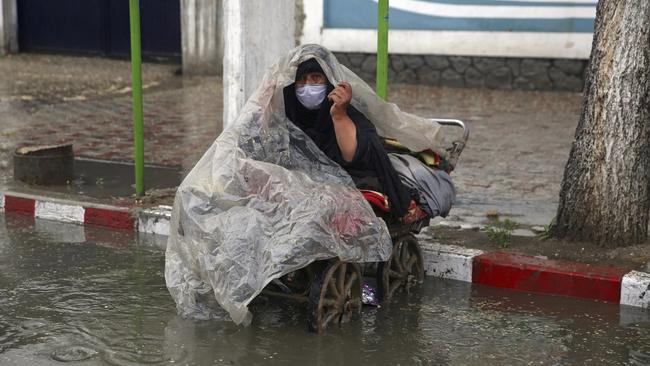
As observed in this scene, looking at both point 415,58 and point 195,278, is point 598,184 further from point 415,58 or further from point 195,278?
point 415,58

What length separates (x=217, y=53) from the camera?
51.6ft

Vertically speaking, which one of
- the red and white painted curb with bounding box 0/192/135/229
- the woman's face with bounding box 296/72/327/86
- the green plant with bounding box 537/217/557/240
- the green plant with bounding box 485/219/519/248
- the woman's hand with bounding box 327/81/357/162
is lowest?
the red and white painted curb with bounding box 0/192/135/229

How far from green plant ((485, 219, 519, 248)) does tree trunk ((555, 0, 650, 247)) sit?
0.46 meters

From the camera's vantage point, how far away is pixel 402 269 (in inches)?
224

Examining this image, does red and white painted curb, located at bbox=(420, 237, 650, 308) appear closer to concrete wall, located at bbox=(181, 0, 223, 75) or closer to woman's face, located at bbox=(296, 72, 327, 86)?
woman's face, located at bbox=(296, 72, 327, 86)

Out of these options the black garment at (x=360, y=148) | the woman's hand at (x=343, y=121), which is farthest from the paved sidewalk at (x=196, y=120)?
the woman's hand at (x=343, y=121)

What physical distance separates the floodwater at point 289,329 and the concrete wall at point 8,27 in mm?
12239

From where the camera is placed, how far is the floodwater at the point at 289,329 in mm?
4633

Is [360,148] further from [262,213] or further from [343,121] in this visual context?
[262,213]

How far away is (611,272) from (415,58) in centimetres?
952

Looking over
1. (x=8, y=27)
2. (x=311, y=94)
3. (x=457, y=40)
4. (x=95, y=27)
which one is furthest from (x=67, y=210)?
(x=8, y=27)

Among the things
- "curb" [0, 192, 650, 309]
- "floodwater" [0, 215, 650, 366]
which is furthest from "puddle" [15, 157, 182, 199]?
"curb" [0, 192, 650, 309]

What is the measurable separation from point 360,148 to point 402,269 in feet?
2.80

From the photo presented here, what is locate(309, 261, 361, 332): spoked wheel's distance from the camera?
4.88m
